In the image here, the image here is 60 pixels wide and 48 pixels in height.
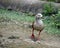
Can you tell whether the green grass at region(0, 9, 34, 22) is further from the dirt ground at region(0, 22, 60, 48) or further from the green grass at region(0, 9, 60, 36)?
the dirt ground at region(0, 22, 60, 48)

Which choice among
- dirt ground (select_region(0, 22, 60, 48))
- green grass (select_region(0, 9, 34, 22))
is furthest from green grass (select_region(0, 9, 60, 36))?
dirt ground (select_region(0, 22, 60, 48))

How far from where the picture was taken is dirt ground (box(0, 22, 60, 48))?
22.2 feet

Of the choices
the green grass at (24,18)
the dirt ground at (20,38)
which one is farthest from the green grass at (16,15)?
the dirt ground at (20,38)

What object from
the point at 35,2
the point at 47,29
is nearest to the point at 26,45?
the point at 47,29

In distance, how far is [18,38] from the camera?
7324 mm

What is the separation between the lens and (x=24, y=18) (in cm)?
1035

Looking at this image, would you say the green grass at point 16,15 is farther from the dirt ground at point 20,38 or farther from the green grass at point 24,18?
the dirt ground at point 20,38

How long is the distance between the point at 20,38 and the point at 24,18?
3.08m

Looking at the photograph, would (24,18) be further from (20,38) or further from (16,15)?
(20,38)

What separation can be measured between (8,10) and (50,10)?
81.5 inches

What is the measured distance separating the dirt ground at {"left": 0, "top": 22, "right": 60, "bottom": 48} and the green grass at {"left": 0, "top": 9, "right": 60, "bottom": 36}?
43cm

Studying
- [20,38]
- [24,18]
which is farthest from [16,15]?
[20,38]

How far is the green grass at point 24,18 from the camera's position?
342 inches

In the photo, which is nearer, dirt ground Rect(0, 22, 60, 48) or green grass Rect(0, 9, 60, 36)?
dirt ground Rect(0, 22, 60, 48)
